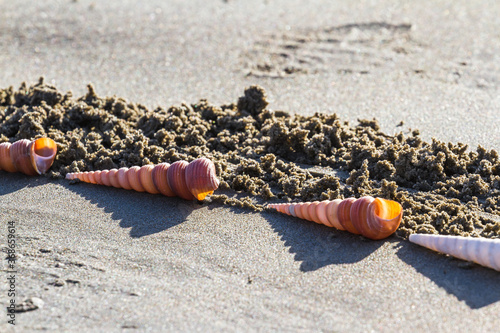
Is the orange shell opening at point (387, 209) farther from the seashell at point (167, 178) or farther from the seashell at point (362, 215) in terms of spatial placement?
the seashell at point (167, 178)

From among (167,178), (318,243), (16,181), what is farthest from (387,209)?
(16,181)

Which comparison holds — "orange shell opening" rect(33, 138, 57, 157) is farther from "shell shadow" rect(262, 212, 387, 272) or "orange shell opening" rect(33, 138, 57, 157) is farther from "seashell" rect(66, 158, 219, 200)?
"shell shadow" rect(262, 212, 387, 272)

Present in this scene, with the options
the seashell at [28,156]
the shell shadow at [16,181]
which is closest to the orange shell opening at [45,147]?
the seashell at [28,156]

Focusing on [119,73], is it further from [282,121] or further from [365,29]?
[365,29]

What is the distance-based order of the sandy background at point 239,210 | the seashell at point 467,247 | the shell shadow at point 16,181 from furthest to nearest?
the shell shadow at point 16,181
the seashell at point 467,247
the sandy background at point 239,210

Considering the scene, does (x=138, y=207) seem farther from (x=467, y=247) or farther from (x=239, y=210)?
(x=467, y=247)

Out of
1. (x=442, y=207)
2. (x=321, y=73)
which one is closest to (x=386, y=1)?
(x=321, y=73)
